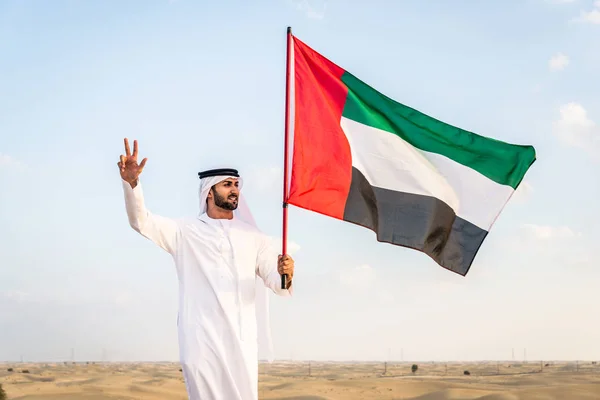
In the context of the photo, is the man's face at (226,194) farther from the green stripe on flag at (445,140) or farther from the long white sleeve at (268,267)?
the green stripe on flag at (445,140)

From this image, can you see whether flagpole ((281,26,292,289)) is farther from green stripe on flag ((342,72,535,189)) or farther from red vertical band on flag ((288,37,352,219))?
green stripe on flag ((342,72,535,189))

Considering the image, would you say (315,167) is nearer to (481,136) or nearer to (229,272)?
(229,272)

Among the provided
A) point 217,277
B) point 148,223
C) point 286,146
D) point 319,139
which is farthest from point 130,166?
point 319,139

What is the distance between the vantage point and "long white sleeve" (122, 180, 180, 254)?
21.3ft

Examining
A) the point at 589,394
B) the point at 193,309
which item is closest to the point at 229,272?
the point at 193,309

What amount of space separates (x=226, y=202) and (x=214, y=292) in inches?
31.4

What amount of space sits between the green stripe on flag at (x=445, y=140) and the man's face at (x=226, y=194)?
1.43 m

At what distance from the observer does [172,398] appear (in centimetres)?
2997

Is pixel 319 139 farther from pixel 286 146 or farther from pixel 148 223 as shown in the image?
pixel 148 223

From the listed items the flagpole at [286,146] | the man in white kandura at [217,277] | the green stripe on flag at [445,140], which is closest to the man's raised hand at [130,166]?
the man in white kandura at [217,277]

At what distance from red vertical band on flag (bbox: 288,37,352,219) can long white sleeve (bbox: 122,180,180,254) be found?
1029mm

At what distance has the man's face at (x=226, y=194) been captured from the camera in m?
7.10

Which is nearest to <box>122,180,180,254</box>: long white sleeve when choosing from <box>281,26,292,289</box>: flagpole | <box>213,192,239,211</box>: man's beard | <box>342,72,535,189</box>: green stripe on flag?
<box>213,192,239,211</box>: man's beard

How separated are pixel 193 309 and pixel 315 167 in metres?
1.61
